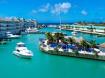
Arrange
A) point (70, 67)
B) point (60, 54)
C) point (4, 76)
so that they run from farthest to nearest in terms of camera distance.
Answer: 1. point (60, 54)
2. point (70, 67)
3. point (4, 76)

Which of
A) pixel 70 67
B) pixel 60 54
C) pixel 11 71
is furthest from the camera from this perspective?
pixel 60 54

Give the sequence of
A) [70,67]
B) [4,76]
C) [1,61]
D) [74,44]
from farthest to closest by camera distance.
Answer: [74,44] → [1,61] → [70,67] → [4,76]

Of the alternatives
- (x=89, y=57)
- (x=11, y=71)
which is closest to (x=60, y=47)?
(x=89, y=57)

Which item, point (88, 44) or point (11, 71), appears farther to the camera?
point (88, 44)

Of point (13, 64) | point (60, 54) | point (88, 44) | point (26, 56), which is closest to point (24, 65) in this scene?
point (13, 64)

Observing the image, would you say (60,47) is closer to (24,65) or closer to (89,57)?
(89,57)

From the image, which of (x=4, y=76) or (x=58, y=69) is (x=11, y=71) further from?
(x=58, y=69)
